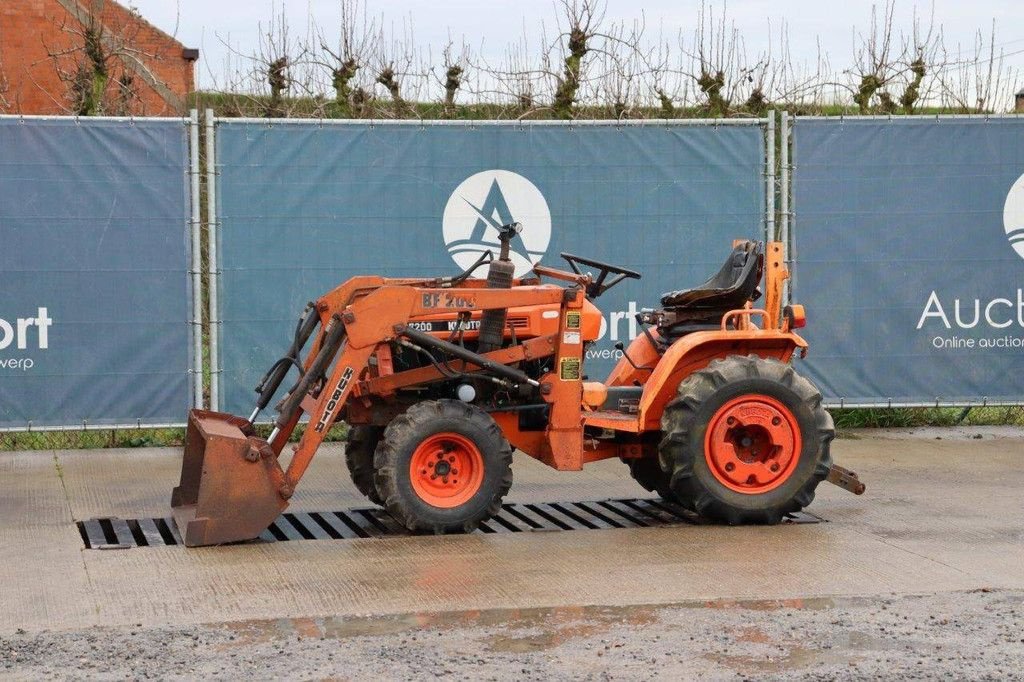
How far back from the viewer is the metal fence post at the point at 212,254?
11047 mm

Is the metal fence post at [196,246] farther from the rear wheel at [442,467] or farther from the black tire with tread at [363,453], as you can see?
the rear wheel at [442,467]

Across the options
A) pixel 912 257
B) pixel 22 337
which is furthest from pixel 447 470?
pixel 912 257

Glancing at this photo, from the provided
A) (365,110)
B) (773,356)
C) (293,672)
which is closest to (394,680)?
(293,672)

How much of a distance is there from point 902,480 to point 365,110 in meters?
7.36

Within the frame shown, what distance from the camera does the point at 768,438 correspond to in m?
8.43

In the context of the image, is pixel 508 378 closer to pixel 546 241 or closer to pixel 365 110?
pixel 546 241

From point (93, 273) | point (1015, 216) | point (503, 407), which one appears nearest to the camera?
point (503, 407)

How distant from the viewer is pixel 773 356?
8.84 m

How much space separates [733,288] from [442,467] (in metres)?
1.97

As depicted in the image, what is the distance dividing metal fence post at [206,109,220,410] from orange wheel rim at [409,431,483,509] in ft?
11.1

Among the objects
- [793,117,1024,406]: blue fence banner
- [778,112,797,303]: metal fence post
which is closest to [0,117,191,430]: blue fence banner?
[778,112,797,303]: metal fence post

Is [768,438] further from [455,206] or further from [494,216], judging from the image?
[455,206]

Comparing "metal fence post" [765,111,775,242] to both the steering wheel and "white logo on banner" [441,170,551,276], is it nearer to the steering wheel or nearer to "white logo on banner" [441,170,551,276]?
"white logo on banner" [441,170,551,276]

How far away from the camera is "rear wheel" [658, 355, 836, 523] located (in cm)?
829
